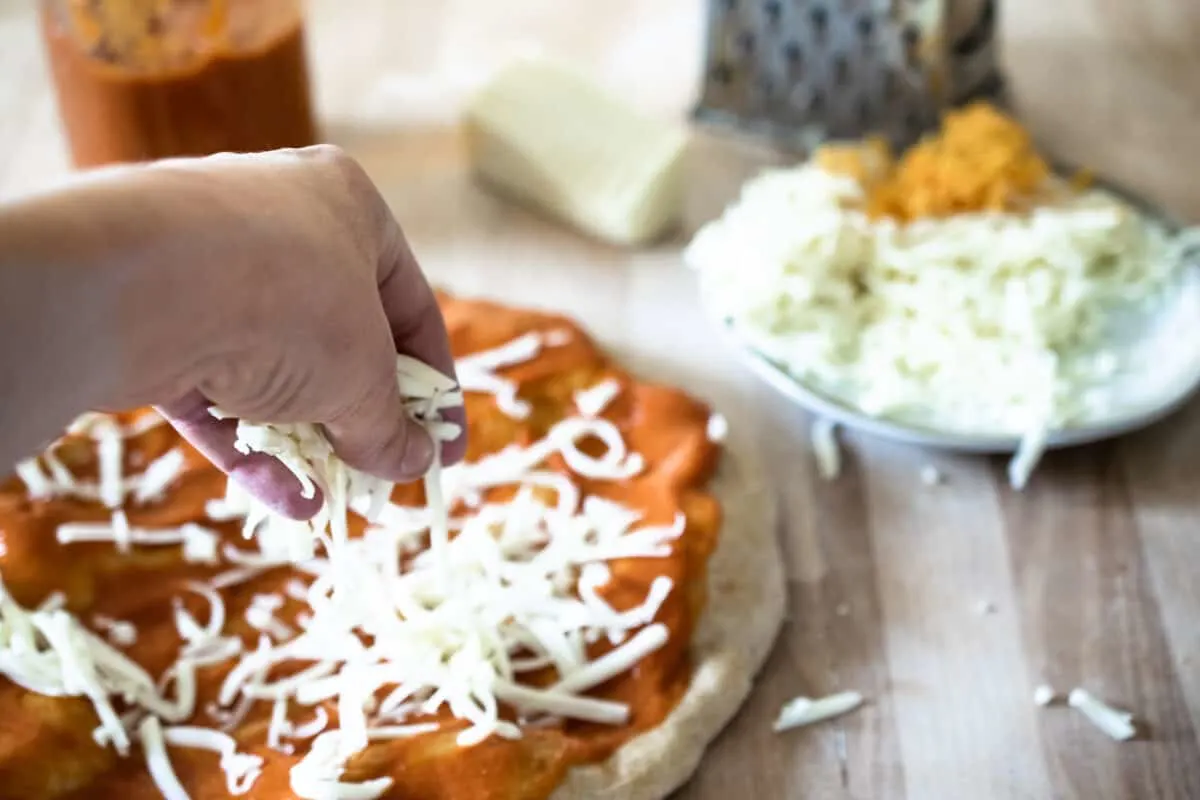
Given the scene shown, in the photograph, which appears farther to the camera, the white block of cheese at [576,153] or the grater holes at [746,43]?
the grater holes at [746,43]

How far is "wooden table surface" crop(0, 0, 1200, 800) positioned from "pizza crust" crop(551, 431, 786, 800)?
0.9 inches

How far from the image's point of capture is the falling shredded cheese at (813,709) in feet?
3.25

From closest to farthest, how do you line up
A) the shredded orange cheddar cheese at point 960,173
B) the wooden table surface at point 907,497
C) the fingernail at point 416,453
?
1. the fingernail at point 416,453
2. the wooden table surface at point 907,497
3. the shredded orange cheddar cheese at point 960,173

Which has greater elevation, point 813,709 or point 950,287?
point 950,287

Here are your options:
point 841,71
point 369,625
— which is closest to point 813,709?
point 369,625

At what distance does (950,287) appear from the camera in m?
1.22

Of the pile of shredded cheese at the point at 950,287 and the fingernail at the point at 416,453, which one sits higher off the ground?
the fingernail at the point at 416,453

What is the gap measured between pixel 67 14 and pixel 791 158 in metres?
0.86

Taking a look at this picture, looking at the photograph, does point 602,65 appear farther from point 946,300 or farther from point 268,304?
point 268,304

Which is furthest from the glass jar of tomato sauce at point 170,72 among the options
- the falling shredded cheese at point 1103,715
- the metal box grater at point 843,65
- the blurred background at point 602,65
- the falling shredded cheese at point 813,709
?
the falling shredded cheese at point 1103,715

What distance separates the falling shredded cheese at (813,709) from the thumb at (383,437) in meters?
0.35

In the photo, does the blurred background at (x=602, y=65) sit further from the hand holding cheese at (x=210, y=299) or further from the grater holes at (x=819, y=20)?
the hand holding cheese at (x=210, y=299)

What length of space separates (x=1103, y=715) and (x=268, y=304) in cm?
74

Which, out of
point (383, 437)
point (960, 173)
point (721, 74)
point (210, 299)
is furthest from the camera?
point (721, 74)
